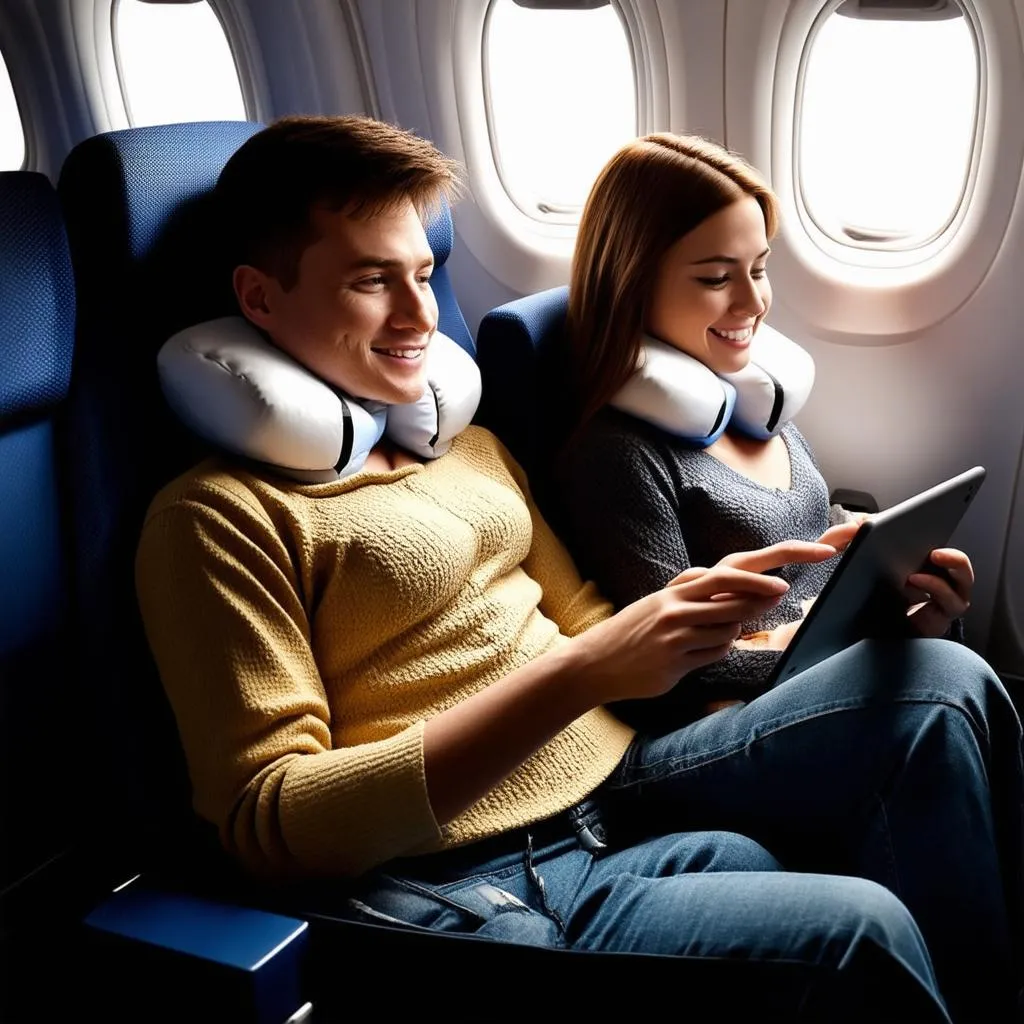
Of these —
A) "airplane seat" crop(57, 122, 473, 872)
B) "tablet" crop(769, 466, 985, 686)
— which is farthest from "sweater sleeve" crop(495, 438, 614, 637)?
"airplane seat" crop(57, 122, 473, 872)

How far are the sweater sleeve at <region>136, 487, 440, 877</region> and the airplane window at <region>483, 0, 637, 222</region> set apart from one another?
1624 mm

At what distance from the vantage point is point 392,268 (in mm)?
1654

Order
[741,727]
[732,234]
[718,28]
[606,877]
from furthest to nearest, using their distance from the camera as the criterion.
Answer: [718,28], [732,234], [741,727], [606,877]

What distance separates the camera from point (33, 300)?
149 centimetres

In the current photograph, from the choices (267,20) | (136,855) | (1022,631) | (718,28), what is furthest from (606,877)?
(267,20)

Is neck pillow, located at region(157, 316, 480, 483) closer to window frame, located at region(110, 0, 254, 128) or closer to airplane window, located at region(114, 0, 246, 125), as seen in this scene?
window frame, located at region(110, 0, 254, 128)

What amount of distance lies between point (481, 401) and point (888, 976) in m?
1.17

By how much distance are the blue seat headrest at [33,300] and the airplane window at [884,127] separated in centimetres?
158

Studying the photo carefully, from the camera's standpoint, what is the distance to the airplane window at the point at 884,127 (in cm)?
244

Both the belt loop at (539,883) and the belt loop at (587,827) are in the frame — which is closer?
the belt loop at (539,883)

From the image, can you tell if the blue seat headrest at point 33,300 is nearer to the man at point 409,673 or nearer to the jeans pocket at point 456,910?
the man at point 409,673

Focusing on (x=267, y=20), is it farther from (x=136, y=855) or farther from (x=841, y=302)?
(x=136, y=855)

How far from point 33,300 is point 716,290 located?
1.07m

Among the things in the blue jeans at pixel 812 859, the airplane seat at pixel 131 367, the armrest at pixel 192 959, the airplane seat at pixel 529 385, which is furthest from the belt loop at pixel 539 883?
the airplane seat at pixel 529 385
